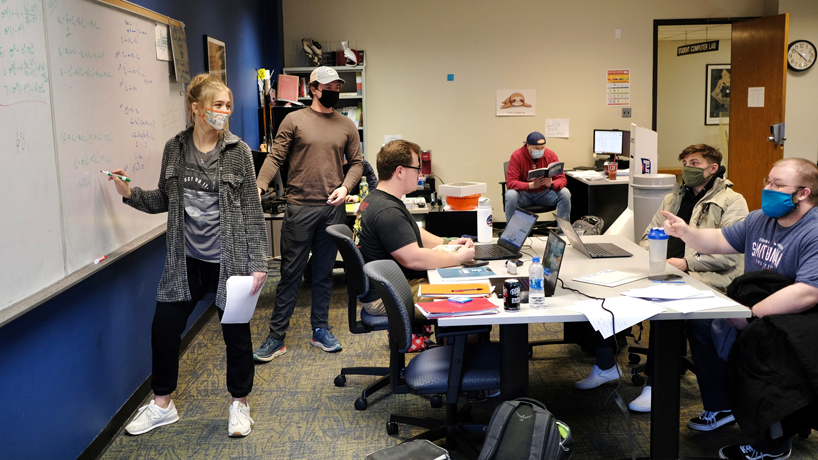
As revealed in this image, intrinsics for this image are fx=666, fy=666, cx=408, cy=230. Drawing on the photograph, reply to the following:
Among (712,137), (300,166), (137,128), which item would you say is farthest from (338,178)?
(712,137)

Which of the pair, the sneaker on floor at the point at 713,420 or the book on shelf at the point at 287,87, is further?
the book on shelf at the point at 287,87

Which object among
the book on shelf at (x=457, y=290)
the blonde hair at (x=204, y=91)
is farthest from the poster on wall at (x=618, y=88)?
the blonde hair at (x=204, y=91)

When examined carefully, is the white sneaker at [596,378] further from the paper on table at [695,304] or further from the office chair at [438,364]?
the paper on table at [695,304]

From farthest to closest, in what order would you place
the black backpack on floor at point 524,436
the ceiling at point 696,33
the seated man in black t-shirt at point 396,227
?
the ceiling at point 696,33 < the seated man in black t-shirt at point 396,227 < the black backpack on floor at point 524,436

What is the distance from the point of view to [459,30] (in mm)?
7344

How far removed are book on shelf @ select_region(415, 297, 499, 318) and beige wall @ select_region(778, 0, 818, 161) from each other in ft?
21.0

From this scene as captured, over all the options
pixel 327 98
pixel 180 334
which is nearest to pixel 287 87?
pixel 327 98

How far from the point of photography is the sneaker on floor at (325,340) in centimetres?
378

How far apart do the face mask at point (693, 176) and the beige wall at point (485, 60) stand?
4428 millimetres

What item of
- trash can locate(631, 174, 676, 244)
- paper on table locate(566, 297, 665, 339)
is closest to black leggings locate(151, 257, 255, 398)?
paper on table locate(566, 297, 665, 339)

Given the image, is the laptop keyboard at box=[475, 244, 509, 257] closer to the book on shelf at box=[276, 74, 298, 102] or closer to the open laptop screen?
the open laptop screen

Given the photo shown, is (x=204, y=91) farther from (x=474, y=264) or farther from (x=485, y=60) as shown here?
(x=485, y=60)

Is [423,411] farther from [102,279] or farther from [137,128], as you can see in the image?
[137,128]

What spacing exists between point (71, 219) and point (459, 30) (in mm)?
5704
